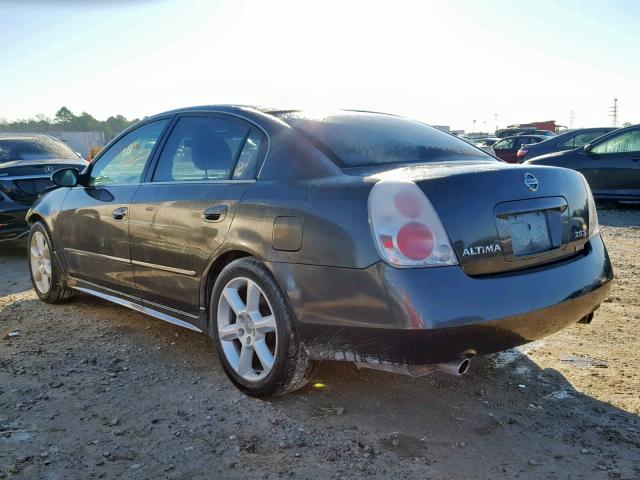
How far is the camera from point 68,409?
10.5 feet

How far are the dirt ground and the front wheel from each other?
14 cm

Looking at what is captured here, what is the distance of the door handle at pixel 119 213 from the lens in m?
4.10

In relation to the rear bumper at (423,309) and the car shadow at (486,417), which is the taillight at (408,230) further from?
the car shadow at (486,417)

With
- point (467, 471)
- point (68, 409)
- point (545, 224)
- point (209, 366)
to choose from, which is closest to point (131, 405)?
point (68, 409)

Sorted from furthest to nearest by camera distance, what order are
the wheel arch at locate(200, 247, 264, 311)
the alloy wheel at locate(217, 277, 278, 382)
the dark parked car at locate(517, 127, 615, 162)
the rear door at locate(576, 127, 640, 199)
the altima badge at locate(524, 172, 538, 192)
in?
the dark parked car at locate(517, 127, 615, 162)
the rear door at locate(576, 127, 640, 199)
the wheel arch at locate(200, 247, 264, 311)
the alloy wheel at locate(217, 277, 278, 382)
the altima badge at locate(524, 172, 538, 192)

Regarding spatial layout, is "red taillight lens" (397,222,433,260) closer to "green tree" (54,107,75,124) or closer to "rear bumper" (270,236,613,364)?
"rear bumper" (270,236,613,364)

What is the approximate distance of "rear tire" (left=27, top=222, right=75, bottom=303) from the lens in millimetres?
5133

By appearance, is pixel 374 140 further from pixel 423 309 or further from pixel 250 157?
pixel 423 309

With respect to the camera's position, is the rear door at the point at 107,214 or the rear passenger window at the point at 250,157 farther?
the rear door at the point at 107,214

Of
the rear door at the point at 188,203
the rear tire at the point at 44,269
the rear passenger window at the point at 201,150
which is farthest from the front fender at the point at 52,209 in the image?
the rear passenger window at the point at 201,150

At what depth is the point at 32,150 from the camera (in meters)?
8.53

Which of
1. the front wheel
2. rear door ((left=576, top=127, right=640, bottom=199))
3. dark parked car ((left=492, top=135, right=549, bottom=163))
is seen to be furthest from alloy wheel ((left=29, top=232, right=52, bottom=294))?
dark parked car ((left=492, top=135, right=549, bottom=163))

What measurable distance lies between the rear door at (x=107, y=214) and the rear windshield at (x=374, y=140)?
1275 mm

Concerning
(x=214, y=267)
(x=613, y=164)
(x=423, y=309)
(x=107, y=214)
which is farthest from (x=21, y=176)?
(x=613, y=164)
